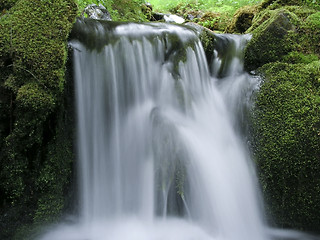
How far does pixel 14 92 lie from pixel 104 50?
3.55 feet

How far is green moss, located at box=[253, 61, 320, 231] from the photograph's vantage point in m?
2.53

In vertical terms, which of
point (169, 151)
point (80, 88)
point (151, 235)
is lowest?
point (151, 235)

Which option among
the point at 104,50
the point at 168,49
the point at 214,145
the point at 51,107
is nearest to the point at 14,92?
the point at 51,107

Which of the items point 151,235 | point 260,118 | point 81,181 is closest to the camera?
point 151,235

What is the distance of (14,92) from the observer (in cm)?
212

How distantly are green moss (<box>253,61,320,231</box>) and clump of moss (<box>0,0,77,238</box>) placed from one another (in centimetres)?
221

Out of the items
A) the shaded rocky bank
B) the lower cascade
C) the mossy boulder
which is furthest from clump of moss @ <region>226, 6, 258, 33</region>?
the lower cascade

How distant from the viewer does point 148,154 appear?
2.82 metres

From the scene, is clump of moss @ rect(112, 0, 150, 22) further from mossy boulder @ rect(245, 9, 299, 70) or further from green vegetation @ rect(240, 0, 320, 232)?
green vegetation @ rect(240, 0, 320, 232)

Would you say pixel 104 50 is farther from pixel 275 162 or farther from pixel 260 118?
pixel 275 162

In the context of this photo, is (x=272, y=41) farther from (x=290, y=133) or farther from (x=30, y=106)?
(x=30, y=106)

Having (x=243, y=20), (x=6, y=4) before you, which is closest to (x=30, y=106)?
(x=6, y=4)

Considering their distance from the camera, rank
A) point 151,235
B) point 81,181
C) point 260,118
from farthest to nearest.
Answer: point 260,118
point 81,181
point 151,235

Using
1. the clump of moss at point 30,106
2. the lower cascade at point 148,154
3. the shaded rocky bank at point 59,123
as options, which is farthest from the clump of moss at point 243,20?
the clump of moss at point 30,106
